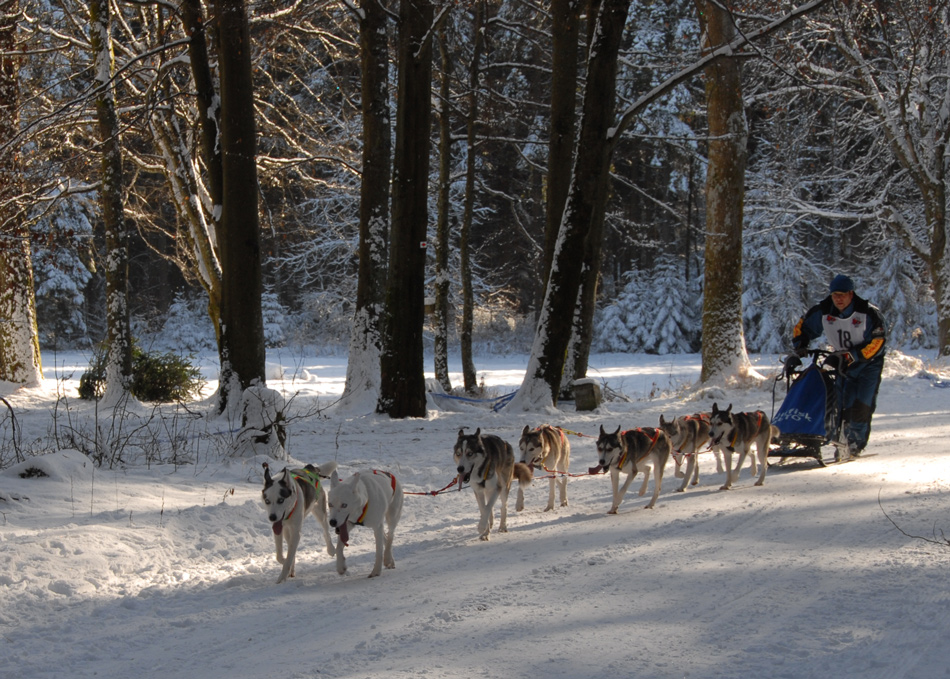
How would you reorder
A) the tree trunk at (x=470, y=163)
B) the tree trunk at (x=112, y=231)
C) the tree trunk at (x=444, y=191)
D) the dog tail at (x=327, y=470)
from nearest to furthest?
the dog tail at (x=327, y=470), the tree trunk at (x=112, y=231), the tree trunk at (x=444, y=191), the tree trunk at (x=470, y=163)

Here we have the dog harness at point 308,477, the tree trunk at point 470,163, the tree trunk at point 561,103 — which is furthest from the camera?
the tree trunk at point 470,163

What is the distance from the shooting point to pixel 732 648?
4117mm

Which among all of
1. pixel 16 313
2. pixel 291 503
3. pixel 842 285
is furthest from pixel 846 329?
pixel 16 313

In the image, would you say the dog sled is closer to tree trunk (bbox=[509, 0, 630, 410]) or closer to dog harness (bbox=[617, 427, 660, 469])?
dog harness (bbox=[617, 427, 660, 469])

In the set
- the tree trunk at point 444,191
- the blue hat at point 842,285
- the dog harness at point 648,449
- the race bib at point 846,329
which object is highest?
the tree trunk at point 444,191

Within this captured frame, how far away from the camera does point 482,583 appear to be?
5.45 metres

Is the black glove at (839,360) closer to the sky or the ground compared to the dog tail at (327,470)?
closer to the sky

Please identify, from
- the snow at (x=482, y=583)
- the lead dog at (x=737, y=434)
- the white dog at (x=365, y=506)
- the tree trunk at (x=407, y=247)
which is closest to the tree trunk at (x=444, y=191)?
the tree trunk at (x=407, y=247)

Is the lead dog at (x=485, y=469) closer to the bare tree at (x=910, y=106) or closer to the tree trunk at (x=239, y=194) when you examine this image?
the tree trunk at (x=239, y=194)

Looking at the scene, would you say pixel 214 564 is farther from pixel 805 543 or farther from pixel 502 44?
pixel 502 44

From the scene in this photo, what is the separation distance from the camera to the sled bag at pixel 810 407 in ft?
31.3

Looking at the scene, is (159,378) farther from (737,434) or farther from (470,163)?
(737,434)

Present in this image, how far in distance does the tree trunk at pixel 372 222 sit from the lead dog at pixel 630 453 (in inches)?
303

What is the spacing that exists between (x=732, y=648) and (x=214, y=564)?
3.93 metres
